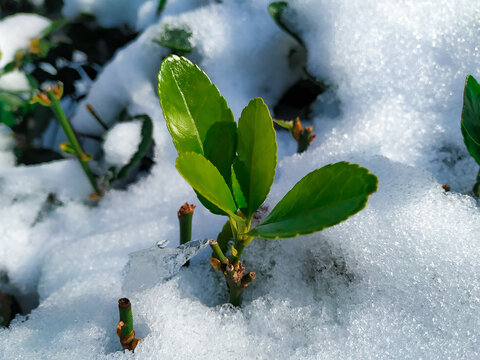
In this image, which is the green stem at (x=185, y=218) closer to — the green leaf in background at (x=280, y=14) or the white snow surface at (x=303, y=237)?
the white snow surface at (x=303, y=237)

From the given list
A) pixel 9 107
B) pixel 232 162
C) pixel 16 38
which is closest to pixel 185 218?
pixel 232 162

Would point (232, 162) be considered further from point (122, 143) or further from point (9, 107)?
point (9, 107)

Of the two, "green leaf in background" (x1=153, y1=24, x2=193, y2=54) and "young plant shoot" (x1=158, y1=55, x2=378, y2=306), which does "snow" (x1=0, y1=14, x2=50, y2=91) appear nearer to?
"green leaf in background" (x1=153, y1=24, x2=193, y2=54)

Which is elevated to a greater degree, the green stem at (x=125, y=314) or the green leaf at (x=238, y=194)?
the green leaf at (x=238, y=194)

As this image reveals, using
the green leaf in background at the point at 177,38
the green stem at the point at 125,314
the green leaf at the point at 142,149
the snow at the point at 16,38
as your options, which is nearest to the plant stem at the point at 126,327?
the green stem at the point at 125,314

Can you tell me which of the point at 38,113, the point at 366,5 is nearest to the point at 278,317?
the point at 366,5

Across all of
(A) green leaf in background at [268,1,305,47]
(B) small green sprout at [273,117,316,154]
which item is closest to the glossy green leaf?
(B) small green sprout at [273,117,316,154]

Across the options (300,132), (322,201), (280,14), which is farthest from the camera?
(280,14)
